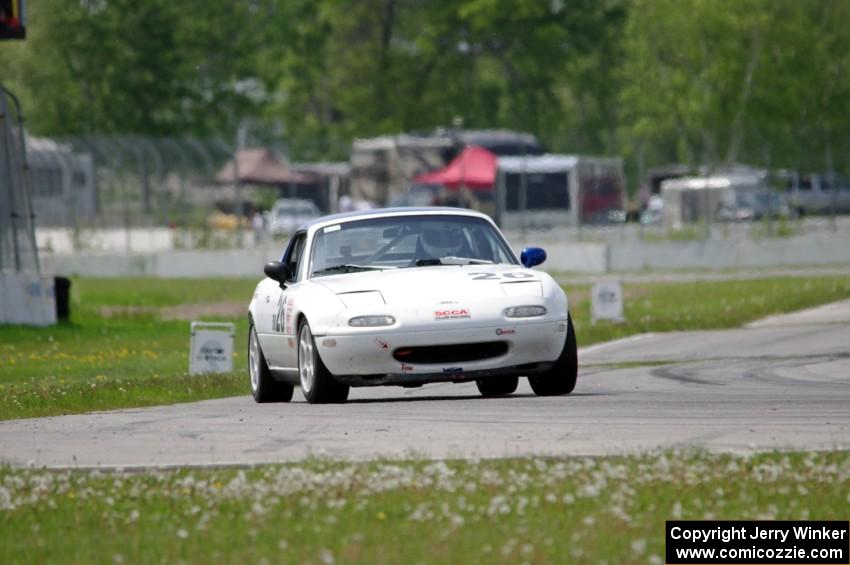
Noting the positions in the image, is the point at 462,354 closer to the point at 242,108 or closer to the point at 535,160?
the point at 535,160

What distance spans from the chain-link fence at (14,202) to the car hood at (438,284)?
16.7m

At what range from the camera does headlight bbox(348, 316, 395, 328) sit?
13508 millimetres

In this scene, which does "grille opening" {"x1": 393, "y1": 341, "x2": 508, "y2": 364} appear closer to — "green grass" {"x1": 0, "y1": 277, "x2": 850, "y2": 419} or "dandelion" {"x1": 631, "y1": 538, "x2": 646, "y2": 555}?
"green grass" {"x1": 0, "y1": 277, "x2": 850, "y2": 419}

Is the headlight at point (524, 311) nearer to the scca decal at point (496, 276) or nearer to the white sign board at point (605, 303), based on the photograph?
the scca decal at point (496, 276)

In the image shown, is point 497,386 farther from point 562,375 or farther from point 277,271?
point 277,271

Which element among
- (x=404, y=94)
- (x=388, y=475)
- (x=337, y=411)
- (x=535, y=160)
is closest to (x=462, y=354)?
(x=337, y=411)

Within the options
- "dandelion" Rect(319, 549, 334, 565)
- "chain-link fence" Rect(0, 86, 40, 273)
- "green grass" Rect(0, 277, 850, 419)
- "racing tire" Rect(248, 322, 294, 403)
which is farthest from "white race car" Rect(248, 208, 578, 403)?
"chain-link fence" Rect(0, 86, 40, 273)

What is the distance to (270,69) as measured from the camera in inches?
3455

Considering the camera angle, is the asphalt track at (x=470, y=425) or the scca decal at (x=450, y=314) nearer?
the asphalt track at (x=470, y=425)

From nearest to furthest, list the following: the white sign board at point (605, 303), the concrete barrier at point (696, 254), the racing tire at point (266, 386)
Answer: the racing tire at point (266, 386) → the white sign board at point (605, 303) → the concrete barrier at point (696, 254)

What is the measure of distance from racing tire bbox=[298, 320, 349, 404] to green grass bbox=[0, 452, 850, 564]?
4.02m

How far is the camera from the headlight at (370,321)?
Answer: 1351cm

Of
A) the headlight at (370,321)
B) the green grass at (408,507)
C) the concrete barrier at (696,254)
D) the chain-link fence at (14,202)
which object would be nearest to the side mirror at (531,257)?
the headlight at (370,321)

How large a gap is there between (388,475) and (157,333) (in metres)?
20.7
